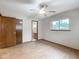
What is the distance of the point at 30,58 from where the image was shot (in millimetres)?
3535

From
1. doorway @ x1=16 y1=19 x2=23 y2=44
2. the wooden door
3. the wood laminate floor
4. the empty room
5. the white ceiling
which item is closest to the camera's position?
the white ceiling

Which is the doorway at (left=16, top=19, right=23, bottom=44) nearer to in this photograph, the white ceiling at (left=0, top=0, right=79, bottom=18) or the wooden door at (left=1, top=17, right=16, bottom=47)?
the wooden door at (left=1, top=17, right=16, bottom=47)

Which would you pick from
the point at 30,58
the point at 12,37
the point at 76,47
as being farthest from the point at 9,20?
the point at 76,47

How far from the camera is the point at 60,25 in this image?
6207 mm

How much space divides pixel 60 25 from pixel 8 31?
366cm

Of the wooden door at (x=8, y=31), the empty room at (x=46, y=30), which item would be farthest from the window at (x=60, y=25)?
the wooden door at (x=8, y=31)

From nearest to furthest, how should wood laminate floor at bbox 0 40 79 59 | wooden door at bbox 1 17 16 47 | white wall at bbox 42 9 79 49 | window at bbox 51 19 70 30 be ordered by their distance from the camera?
1. wood laminate floor at bbox 0 40 79 59
2. white wall at bbox 42 9 79 49
3. wooden door at bbox 1 17 16 47
4. window at bbox 51 19 70 30

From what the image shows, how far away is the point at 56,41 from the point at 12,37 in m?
3.31

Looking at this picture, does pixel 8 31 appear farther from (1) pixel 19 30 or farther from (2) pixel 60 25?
(2) pixel 60 25

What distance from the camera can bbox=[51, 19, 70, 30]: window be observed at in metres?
5.59

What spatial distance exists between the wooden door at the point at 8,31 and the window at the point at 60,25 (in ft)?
10.3

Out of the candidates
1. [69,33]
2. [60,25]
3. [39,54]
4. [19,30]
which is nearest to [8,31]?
[19,30]

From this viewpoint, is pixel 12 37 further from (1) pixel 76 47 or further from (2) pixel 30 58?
(1) pixel 76 47

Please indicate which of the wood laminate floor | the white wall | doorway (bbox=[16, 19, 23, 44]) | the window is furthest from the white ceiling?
the wood laminate floor
